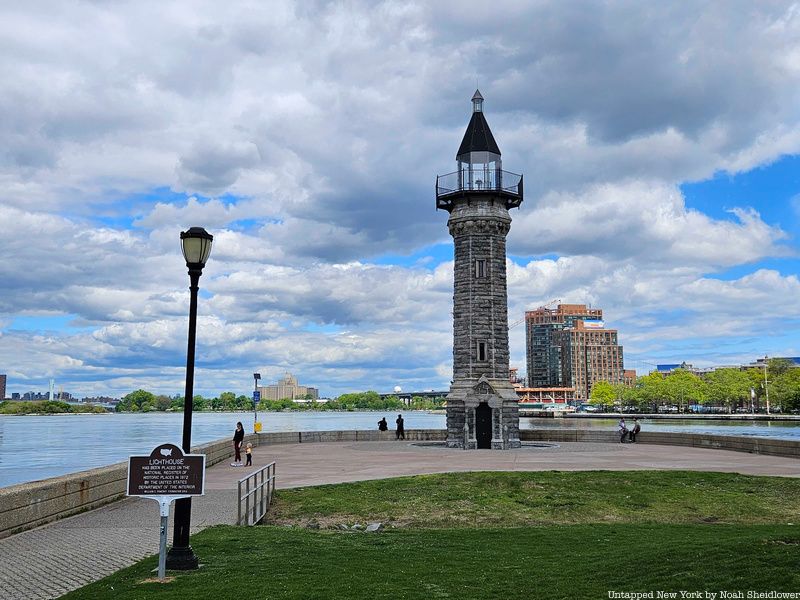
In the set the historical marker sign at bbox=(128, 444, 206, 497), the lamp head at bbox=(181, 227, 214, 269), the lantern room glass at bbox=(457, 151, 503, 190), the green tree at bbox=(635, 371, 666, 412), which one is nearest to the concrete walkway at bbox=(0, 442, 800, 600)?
the historical marker sign at bbox=(128, 444, 206, 497)

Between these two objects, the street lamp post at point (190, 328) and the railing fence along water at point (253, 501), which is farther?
the railing fence along water at point (253, 501)

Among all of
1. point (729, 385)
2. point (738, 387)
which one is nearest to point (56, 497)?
point (738, 387)

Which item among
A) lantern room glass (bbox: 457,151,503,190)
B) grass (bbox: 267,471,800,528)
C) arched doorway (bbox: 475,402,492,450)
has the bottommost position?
grass (bbox: 267,471,800,528)

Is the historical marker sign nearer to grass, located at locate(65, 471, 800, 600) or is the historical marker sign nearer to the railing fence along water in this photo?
grass, located at locate(65, 471, 800, 600)

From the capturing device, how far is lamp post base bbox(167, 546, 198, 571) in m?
10.5

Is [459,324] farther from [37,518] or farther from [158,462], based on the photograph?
[158,462]

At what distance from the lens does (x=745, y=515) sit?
1764cm

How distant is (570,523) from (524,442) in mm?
30244

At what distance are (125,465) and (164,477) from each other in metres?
10.7

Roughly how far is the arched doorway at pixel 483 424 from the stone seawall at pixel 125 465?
7.00 m

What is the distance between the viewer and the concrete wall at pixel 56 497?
13617 millimetres

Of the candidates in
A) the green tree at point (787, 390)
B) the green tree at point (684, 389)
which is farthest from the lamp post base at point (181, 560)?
the green tree at point (684, 389)

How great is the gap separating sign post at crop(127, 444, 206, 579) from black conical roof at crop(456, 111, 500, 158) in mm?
37512

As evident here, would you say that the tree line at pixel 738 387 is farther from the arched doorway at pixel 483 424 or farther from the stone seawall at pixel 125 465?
the arched doorway at pixel 483 424
